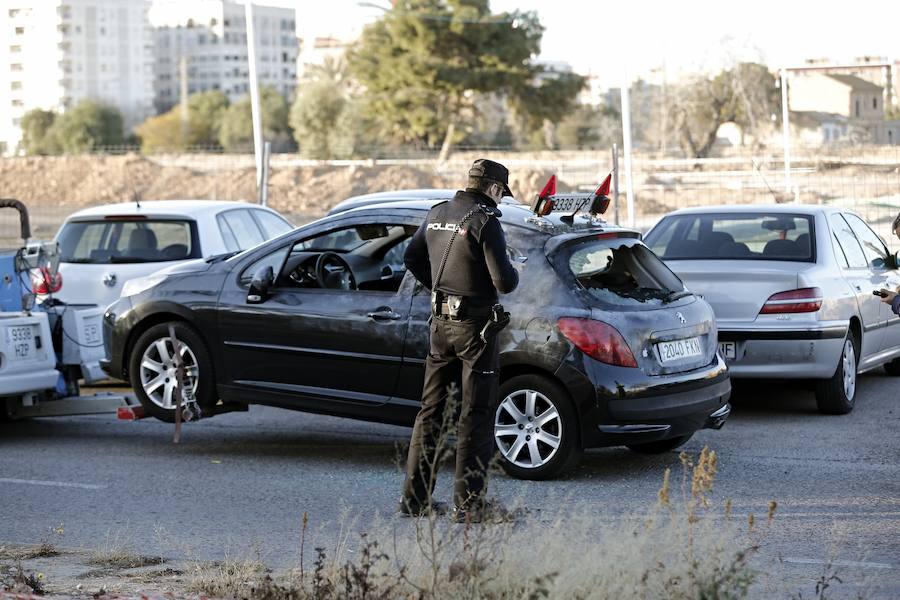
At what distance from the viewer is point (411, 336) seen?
26.5ft

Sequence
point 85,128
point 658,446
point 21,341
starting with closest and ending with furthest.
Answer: point 658,446, point 21,341, point 85,128

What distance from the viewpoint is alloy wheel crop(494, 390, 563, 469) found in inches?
305

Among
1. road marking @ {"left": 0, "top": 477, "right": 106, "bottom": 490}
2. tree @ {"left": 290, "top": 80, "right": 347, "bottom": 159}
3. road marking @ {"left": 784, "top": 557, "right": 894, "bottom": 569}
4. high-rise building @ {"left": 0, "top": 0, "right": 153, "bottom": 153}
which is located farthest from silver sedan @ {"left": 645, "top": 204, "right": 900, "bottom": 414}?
high-rise building @ {"left": 0, "top": 0, "right": 153, "bottom": 153}

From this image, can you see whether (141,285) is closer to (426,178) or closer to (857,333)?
(857,333)

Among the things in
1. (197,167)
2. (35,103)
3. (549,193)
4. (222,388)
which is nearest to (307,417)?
(222,388)

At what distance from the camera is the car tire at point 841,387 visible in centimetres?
1005

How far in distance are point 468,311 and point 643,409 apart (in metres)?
1.65

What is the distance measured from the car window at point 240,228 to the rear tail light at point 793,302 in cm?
538

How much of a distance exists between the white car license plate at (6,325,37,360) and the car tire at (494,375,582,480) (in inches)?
147

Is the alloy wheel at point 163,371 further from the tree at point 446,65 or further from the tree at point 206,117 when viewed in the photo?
the tree at point 206,117

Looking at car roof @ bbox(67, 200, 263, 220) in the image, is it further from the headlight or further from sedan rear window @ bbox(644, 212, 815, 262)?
sedan rear window @ bbox(644, 212, 815, 262)

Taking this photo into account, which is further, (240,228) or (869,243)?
(240,228)

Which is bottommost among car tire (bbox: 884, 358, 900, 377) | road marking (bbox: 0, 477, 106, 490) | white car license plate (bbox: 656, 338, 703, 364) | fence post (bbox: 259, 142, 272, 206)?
car tire (bbox: 884, 358, 900, 377)

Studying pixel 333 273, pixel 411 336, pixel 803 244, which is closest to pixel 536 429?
pixel 411 336
